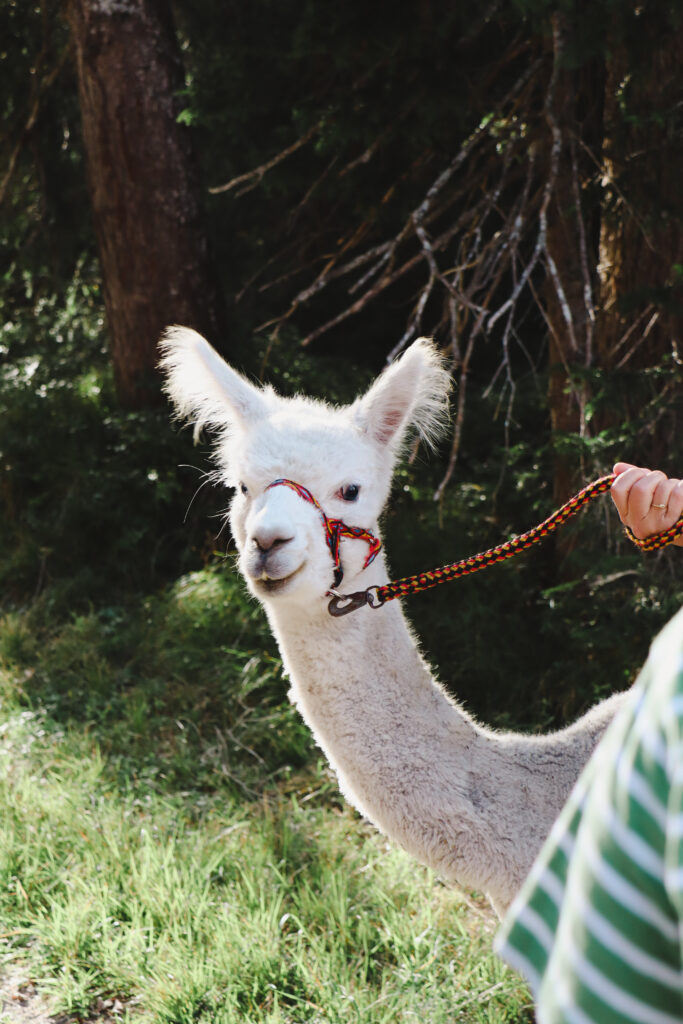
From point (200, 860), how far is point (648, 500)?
2470 millimetres

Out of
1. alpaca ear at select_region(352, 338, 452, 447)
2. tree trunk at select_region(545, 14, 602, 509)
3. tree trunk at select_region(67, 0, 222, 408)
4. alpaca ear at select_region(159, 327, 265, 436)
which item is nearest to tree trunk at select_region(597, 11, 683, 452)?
tree trunk at select_region(545, 14, 602, 509)

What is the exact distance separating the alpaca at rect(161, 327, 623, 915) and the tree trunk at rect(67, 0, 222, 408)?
3826 mm

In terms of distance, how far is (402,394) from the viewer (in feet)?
8.61

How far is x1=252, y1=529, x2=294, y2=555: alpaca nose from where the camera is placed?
6.79 feet

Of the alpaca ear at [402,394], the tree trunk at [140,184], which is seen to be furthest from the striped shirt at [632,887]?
the tree trunk at [140,184]

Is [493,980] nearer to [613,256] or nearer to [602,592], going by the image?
[602,592]

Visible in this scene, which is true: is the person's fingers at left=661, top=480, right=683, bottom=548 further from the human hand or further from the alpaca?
the alpaca

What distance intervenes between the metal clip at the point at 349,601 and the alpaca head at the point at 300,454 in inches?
1.4

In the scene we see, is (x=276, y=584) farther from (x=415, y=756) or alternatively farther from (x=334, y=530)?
(x=415, y=756)

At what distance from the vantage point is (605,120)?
437 cm

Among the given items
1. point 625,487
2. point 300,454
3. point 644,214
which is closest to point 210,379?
point 300,454

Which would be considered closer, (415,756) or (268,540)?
(268,540)

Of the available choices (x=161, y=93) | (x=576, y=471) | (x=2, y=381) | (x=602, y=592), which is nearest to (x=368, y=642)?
(x=602, y=592)

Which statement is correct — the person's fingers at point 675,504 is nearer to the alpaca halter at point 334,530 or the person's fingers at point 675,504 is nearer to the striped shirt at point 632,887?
the alpaca halter at point 334,530
